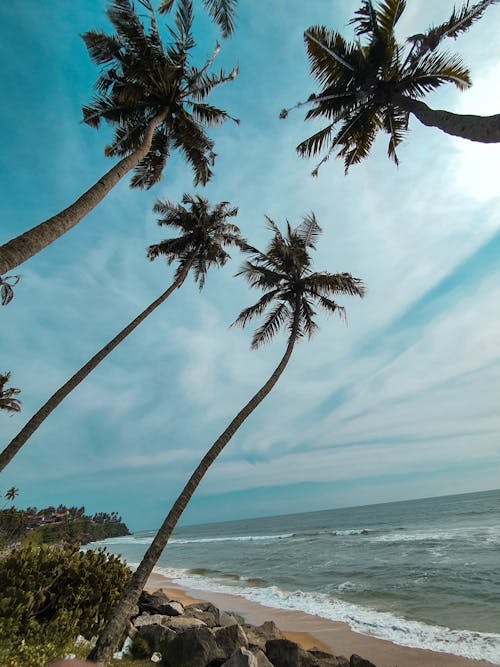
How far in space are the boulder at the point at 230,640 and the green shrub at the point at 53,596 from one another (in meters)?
2.76

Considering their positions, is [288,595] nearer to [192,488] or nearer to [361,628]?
[361,628]

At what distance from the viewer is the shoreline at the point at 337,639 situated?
9.86 m

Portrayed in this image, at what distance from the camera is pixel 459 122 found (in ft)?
19.7

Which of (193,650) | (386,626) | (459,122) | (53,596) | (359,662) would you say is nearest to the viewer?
(459,122)

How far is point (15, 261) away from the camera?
4602 millimetres

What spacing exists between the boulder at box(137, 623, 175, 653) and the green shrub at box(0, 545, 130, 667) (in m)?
1.01

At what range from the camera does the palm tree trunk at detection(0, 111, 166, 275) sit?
4.59m

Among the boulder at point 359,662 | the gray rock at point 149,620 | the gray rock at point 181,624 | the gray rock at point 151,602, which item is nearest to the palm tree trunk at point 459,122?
the boulder at point 359,662

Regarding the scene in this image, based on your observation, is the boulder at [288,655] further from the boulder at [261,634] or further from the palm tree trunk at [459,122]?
A: the palm tree trunk at [459,122]

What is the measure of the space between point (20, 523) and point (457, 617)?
24.1 m

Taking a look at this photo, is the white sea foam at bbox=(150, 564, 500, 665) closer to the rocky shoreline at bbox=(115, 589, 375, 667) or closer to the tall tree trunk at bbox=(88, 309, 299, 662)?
the rocky shoreline at bbox=(115, 589, 375, 667)

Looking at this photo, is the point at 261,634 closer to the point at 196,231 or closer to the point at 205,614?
the point at 205,614

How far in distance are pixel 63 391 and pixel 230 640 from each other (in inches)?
292

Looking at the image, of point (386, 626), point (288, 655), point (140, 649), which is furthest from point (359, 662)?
point (386, 626)
